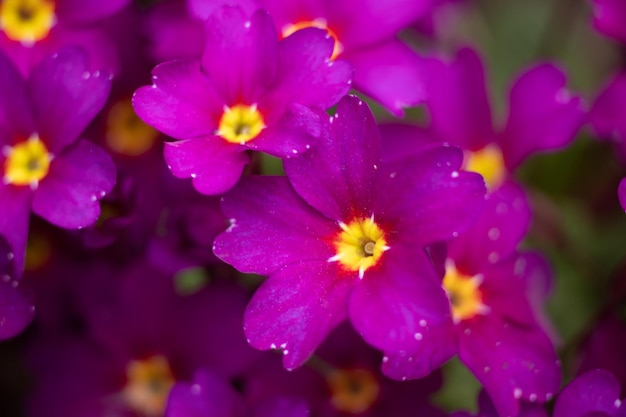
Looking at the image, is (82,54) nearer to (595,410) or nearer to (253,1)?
(253,1)

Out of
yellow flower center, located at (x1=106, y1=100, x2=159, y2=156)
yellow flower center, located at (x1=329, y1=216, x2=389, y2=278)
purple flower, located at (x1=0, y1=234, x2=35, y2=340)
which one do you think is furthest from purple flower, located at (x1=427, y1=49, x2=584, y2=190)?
purple flower, located at (x1=0, y1=234, x2=35, y2=340)

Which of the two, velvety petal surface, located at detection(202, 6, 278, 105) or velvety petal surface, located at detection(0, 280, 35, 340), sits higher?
velvety petal surface, located at detection(202, 6, 278, 105)

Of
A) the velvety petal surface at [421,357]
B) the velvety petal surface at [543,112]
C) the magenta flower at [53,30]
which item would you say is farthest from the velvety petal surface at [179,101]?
the velvety petal surface at [543,112]

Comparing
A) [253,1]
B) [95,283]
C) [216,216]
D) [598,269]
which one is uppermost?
[253,1]

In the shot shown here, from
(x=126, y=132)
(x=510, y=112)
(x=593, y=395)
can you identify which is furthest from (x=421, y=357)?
(x=126, y=132)

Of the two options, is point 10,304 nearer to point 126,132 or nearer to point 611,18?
point 126,132

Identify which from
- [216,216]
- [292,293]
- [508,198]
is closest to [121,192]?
[216,216]

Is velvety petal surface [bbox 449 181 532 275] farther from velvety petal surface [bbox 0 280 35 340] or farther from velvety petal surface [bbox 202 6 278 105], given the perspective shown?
velvety petal surface [bbox 0 280 35 340]
